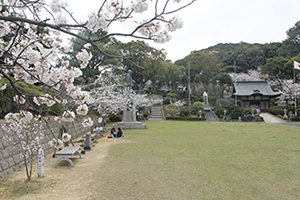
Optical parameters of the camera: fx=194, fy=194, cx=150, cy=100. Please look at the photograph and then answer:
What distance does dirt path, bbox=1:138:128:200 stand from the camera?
3.86 metres

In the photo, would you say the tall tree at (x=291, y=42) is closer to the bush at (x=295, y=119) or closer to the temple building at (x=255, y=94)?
the temple building at (x=255, y=94)

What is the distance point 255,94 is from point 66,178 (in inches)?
1314

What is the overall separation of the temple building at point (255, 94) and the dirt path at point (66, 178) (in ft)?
103

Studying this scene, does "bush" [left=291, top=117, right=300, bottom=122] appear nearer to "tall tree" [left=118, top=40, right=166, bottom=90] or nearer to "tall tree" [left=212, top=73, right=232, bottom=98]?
"tall tree" [left=212, top=73, right=232, bottom=98]

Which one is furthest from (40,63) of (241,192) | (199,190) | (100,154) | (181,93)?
(181,93)

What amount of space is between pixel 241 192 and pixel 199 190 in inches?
31.9

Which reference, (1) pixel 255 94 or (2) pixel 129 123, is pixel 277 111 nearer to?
(1) pixel 255 94

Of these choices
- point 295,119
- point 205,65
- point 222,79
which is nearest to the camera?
point 295,119

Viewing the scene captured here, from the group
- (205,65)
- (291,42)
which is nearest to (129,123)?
(205,65)

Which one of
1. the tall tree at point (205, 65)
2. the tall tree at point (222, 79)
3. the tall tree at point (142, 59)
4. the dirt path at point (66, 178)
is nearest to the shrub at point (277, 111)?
the tall tree at point (222, 79)

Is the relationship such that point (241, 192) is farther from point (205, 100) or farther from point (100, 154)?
point (205, 100)

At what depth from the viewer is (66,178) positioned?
15.8 ft

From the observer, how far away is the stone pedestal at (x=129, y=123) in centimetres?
1612

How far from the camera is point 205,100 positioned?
34969mm
